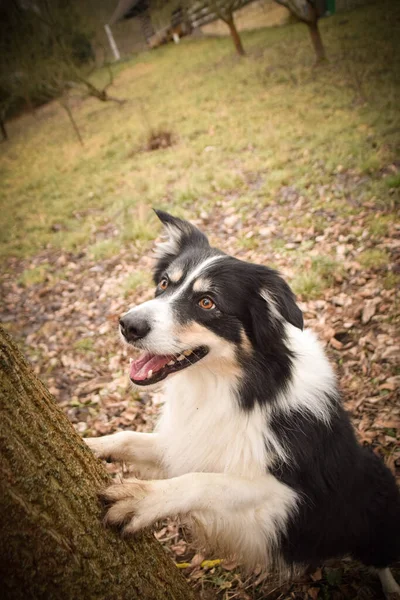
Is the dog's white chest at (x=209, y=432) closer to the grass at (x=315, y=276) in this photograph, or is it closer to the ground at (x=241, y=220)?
the ground at (x=241, y=220)

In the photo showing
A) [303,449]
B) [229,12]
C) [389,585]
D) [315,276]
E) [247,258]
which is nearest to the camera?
[303,449]

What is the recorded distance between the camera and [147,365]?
227 centimetres

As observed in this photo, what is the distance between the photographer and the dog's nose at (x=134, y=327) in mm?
2104

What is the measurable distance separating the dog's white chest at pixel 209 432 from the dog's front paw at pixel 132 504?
1.95ft

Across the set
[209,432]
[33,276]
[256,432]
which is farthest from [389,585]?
[33,276]

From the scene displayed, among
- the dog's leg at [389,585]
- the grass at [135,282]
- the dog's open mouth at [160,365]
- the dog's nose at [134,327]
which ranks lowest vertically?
the dog's leg at [389,585]

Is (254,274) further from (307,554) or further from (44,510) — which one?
(307,554)

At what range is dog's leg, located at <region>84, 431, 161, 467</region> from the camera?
2225 mm

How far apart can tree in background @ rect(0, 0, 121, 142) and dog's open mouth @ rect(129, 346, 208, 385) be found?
1525cm

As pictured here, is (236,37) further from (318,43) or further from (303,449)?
(303,449)

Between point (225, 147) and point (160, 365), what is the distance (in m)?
8.03

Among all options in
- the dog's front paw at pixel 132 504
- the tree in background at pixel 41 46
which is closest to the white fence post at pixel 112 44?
the tree in background at pixel 41 46

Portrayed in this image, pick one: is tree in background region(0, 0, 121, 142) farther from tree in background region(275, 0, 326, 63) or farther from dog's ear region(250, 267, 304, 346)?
dog's ear region(250, 267, 304, 346)

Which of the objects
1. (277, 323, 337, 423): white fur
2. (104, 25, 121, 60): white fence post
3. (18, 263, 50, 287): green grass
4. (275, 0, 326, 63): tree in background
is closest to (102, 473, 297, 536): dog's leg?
(277, 323, 337, 423): white fur
